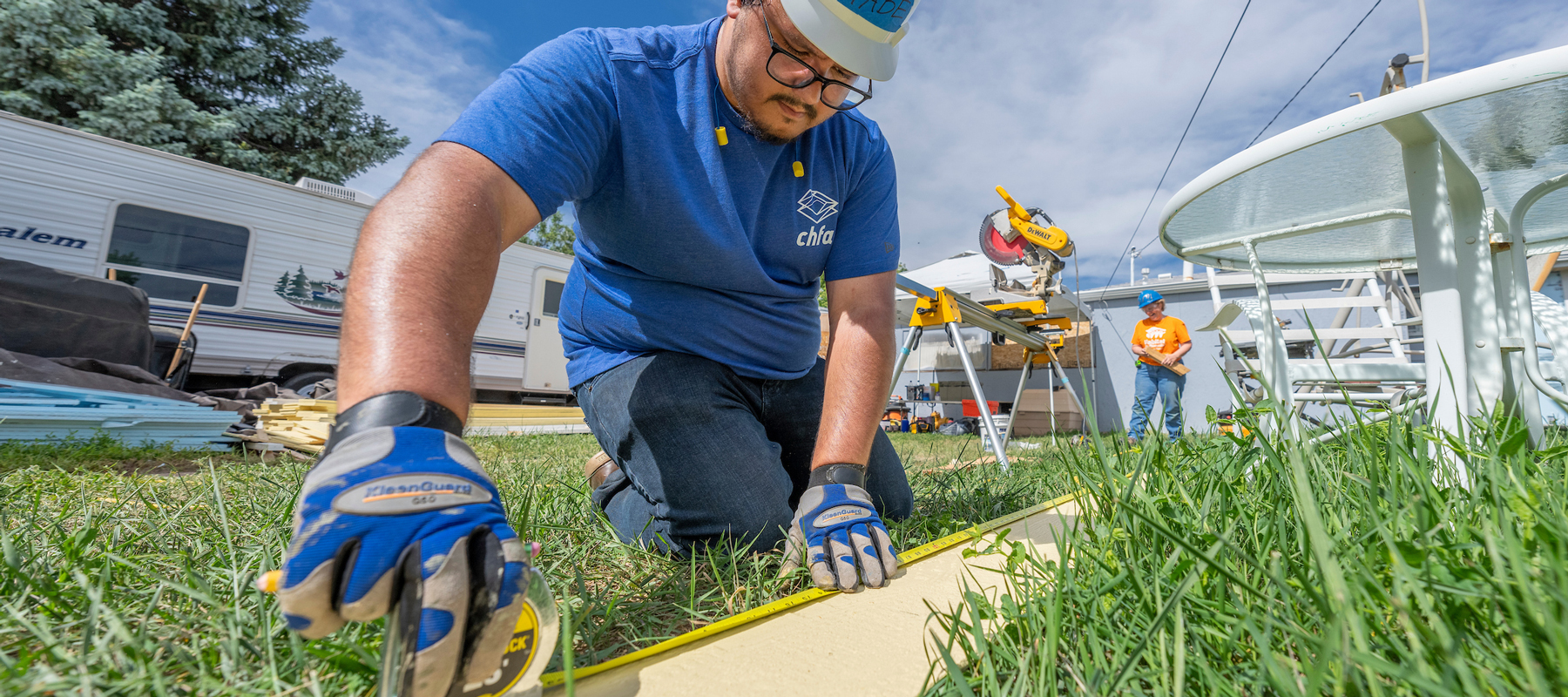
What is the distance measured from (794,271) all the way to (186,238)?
8.51 metres

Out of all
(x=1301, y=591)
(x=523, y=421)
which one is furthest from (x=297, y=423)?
(x=1301, y=591)

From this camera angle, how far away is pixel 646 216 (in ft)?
5.53

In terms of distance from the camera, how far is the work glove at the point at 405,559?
24.2 inches

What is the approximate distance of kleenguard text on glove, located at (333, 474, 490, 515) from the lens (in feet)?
2.08

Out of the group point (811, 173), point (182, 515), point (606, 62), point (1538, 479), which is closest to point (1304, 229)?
point (1538, 479)

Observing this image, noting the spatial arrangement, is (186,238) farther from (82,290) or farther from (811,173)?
(811,173)

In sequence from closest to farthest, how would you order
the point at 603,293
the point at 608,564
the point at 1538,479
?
the point at 1538,479, the point at 608,564, the point at 603,293

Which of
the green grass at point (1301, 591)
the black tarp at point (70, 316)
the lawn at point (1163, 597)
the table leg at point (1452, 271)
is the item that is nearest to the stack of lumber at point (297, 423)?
the black tarp at point (70, 316)

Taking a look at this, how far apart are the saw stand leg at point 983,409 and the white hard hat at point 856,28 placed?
2.08 metres

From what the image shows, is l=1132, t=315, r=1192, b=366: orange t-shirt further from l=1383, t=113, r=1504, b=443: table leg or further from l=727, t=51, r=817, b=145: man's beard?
l=727, t=51, r=817, b=145: man's beard

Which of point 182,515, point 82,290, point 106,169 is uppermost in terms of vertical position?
point 106,169

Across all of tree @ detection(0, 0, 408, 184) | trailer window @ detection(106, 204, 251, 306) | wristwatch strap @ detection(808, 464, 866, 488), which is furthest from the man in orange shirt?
tree @ detection(0, 0, 408, 184)

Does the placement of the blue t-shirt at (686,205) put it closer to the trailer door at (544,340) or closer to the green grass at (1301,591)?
the green grass at (1301,591)

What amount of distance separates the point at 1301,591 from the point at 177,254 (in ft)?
32.1
